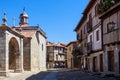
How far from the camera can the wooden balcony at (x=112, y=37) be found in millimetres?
22375

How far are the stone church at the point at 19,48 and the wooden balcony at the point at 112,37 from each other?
946cm

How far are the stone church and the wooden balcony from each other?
372 inches

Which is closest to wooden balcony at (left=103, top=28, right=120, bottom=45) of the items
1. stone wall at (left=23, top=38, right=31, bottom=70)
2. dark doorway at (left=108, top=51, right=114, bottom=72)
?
dark doorway at (left=108, top=51, right=114, bottom=72)

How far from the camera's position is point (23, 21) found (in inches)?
2067

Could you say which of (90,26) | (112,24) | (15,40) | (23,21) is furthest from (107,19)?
(23,21)

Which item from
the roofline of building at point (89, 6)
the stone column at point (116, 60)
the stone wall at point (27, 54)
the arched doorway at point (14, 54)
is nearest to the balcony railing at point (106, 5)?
the stone column at point (116, 60)

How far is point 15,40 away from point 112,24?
14277 millimetres

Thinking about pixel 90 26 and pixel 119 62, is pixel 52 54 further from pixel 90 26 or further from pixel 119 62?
pixel 119 62

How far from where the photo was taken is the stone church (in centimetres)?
2809

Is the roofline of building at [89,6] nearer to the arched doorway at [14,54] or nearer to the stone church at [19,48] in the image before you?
the stone church at [19,48]

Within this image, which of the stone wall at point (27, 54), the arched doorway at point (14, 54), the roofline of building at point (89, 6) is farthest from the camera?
the stone wall at point (27, 54)

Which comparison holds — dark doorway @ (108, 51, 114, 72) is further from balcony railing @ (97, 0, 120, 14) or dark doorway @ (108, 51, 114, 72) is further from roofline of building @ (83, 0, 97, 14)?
roofline of building @ (83, 0, 97, 14)

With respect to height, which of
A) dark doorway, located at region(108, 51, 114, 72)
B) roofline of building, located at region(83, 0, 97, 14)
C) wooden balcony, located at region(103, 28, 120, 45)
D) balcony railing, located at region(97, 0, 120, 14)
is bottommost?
dark doorway, located at region(108, 51, 114, 72)

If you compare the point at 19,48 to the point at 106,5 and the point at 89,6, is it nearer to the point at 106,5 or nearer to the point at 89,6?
the point at 89,6
